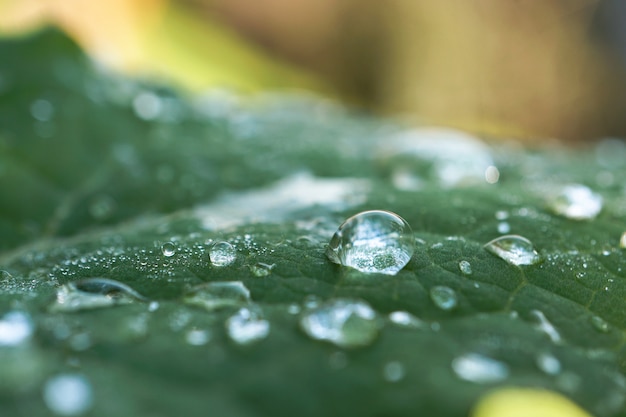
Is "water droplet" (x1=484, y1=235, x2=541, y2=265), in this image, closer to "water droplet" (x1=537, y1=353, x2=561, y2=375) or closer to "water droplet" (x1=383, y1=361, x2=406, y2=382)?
"water droplet" (x1=537, y1=353, x2=561, y2=375)

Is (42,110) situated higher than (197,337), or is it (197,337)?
(42,110)

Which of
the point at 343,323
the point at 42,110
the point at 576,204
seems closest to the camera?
the point at 343,323

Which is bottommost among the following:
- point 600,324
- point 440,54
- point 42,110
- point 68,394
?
point 68,394

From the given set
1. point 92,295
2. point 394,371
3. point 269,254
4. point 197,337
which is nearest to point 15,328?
point 92,295

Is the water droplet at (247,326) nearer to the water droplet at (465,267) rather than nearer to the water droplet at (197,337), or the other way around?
the water droplet at (197,337)

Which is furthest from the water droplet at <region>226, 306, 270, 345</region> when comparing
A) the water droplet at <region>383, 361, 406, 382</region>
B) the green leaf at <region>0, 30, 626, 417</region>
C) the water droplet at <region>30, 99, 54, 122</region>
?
the water droplet at <region>30, 99, 54, 122</region>

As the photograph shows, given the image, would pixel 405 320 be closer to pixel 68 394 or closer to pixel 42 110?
pixel 68 394

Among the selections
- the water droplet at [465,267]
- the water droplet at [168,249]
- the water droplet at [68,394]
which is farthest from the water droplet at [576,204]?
the water droplet at [68,394]

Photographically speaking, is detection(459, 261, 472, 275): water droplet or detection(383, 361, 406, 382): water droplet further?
detection(459, 261, 472, 275): water droplet
